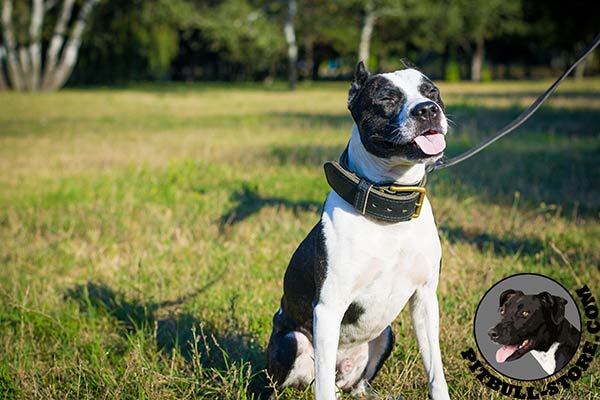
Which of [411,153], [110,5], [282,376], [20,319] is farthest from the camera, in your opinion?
[110,5]

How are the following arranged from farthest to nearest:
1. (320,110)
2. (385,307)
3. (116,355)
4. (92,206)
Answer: (320,110) < (92,206) < (116,355) < (385,307)

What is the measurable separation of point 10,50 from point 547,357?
90.6 feet

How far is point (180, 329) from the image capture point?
375 cm

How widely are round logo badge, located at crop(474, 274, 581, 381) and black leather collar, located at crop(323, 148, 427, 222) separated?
0.65 m

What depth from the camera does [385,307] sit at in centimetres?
266

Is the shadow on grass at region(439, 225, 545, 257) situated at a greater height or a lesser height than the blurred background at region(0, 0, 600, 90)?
lesser

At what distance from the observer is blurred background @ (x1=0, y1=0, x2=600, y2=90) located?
28094 mm

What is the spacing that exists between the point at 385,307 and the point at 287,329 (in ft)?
1.67

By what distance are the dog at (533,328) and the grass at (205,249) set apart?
213 millimetres

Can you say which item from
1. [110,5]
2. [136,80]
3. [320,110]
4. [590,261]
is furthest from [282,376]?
[136,80]

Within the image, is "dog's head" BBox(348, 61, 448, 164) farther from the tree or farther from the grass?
the tree

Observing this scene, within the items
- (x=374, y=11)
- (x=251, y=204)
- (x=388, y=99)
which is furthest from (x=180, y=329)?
(x=374, y=11)

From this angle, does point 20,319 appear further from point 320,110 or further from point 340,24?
point 340,24

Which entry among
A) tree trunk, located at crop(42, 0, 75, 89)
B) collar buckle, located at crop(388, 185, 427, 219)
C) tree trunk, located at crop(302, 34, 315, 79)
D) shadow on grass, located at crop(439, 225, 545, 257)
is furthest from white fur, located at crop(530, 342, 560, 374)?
tree trunk, located at crop(302, 34, 315, 79)
